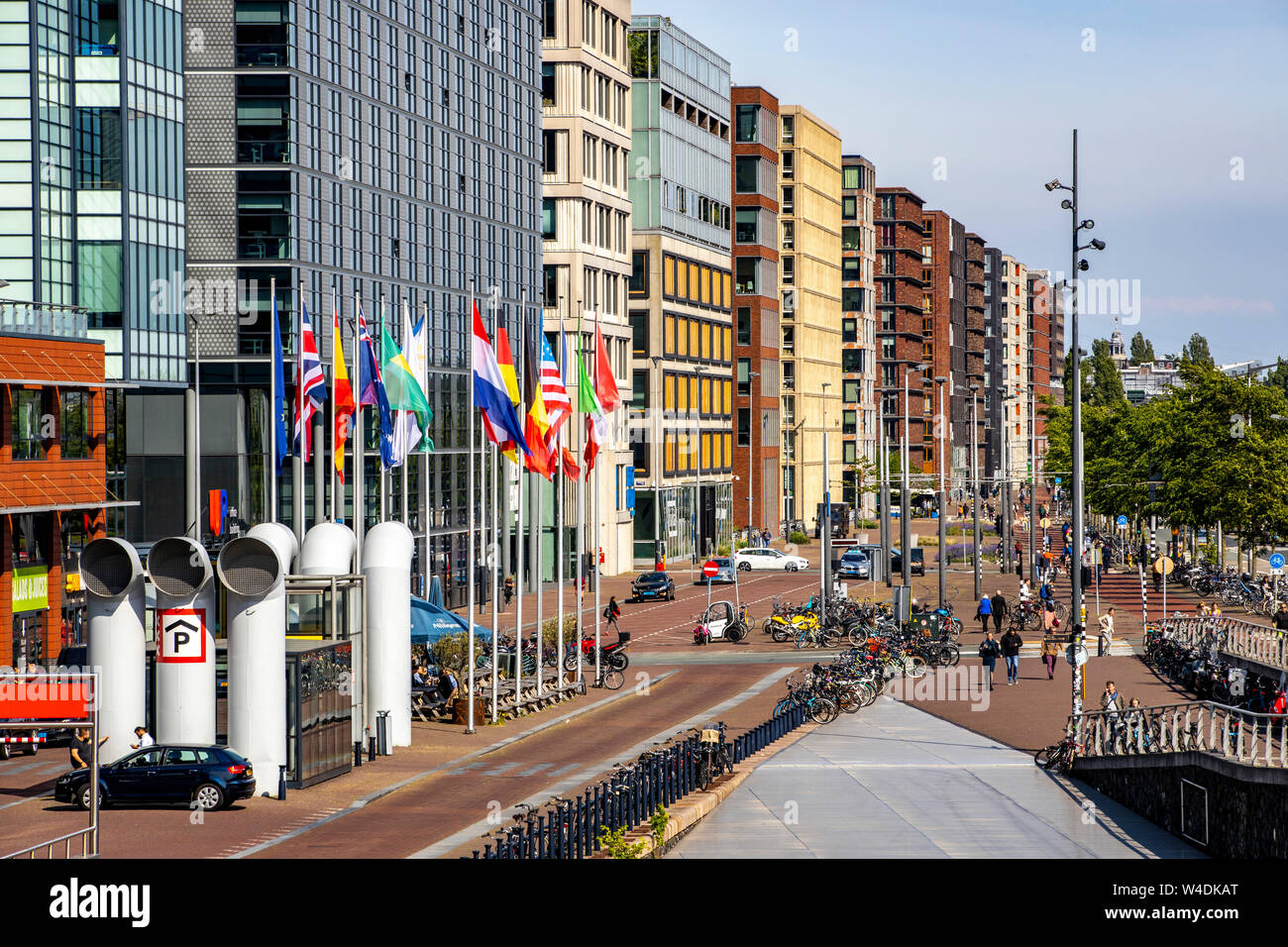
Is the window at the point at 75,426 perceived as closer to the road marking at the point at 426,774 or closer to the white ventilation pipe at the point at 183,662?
the road marking at the point at 426,774

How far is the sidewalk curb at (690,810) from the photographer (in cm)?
2056

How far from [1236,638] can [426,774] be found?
24.0m

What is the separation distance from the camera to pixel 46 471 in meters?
46.5

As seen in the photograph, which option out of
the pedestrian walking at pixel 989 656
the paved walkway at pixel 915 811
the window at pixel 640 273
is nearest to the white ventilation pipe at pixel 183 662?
the paved walkway at pixel 915 811

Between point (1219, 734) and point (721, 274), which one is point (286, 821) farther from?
point (721, 274)

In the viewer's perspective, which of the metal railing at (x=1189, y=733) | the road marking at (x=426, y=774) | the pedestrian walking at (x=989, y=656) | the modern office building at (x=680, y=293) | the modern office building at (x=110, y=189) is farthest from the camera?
the modern office building at (x=680, y=293)

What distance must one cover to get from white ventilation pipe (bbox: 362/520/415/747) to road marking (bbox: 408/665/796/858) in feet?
17.0

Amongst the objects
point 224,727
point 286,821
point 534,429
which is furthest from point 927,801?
point 534,429

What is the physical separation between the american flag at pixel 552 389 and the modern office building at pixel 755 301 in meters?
80.8

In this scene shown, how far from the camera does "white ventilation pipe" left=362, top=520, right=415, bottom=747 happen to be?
119ft

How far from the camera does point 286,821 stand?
2722cm

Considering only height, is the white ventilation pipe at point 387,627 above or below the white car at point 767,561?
above

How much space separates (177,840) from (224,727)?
24.1 ft
